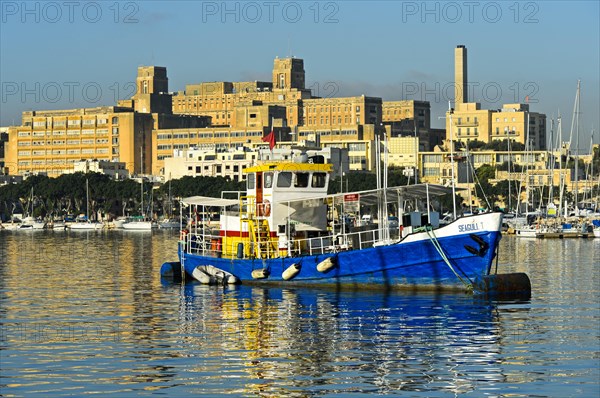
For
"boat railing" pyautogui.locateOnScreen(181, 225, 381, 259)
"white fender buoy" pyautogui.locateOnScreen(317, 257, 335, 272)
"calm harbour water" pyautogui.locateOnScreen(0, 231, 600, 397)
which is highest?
"boat railing" pyautogui.locateOnScreen(181, 225, 381, 259)

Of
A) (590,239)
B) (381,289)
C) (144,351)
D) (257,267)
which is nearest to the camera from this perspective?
(144,351)

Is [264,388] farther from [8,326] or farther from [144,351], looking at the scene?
[8,326]

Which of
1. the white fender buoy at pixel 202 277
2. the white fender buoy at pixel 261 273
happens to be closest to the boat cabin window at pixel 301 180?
the white fender buoy at pixel 261 273

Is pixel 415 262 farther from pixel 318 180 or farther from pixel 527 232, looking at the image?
pixel 527 232

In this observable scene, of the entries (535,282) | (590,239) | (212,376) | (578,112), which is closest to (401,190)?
(535,282)

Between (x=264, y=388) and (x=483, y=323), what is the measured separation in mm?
16428

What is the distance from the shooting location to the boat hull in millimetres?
62719

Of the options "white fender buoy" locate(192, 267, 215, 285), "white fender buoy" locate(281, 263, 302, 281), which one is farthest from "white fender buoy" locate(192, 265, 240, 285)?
"white fender buoy" locate(281, 263, 302, 281)

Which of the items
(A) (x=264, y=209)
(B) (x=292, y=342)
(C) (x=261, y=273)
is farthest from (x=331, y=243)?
(B) (x=292, y=342)

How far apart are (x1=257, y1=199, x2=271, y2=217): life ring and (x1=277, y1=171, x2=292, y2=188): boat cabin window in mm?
1141

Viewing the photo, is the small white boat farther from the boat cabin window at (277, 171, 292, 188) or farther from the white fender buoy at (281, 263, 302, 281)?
the white fender buoy at (281, 263, 302, 281)

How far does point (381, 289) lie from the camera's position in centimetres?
6581

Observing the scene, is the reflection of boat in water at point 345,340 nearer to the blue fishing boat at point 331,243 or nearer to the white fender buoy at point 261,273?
the blue fishing boat at point 331,243

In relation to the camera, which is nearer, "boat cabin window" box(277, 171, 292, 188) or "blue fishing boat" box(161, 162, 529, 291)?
"blue fishing boat" box(161, 162, 529, 291)
